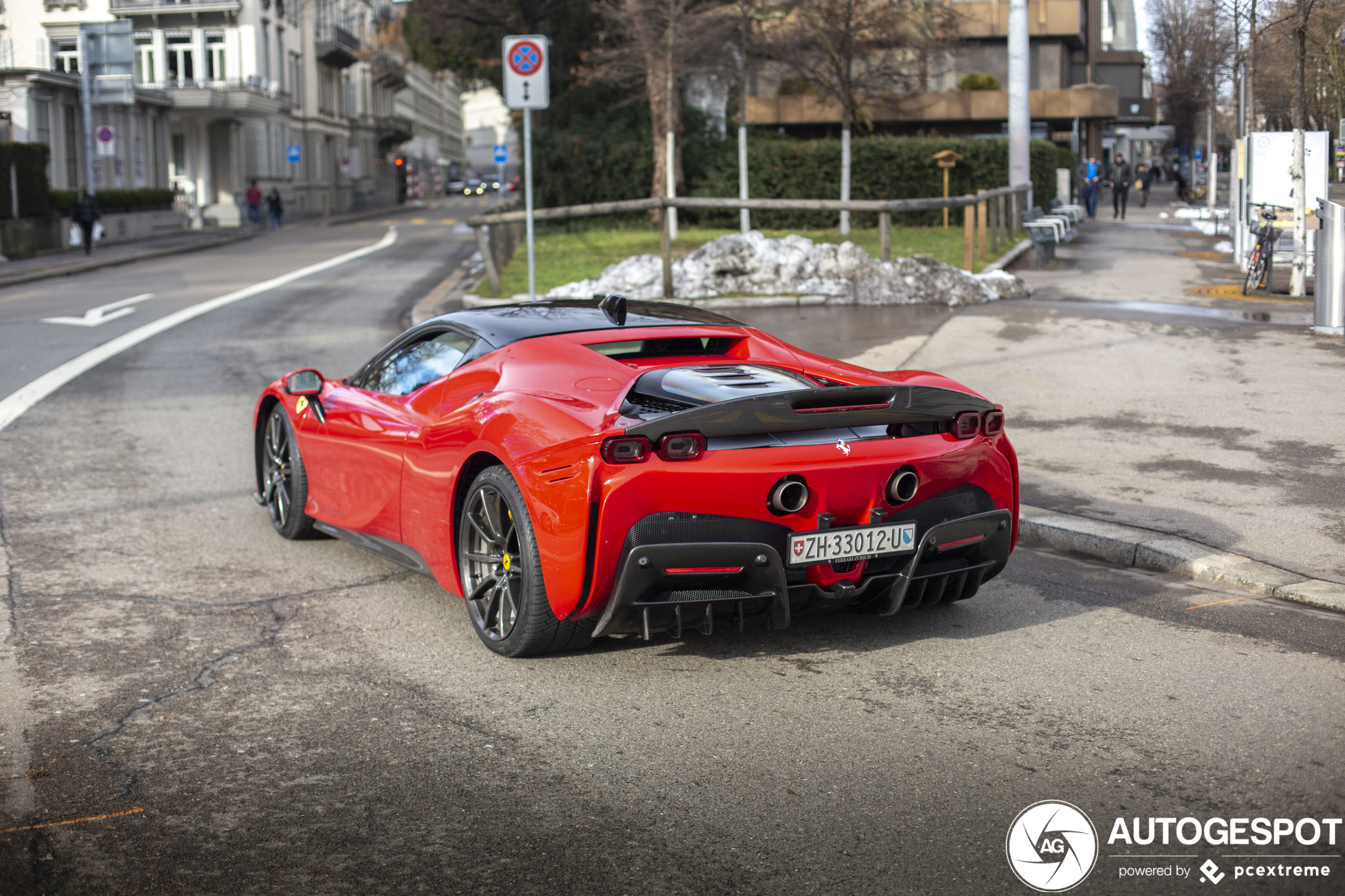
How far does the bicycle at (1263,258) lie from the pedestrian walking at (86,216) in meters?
28.1

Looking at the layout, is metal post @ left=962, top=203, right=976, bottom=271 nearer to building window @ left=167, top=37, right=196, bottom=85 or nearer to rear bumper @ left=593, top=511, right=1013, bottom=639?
rear bumper @ left=593, top=511, right=1013, bottom=639

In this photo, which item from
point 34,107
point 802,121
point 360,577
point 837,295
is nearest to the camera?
point 360,577

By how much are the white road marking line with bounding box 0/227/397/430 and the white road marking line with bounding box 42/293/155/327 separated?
70cm

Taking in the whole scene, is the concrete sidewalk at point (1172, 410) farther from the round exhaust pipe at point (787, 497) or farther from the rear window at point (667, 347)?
the round exhaust pipe at point (787, 497)

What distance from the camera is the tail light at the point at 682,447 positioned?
4422mm

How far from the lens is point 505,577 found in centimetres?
496

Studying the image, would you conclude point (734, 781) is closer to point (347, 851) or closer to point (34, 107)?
point (347, 851)

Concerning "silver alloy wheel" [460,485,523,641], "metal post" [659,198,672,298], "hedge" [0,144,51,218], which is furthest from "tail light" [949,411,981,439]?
"hedge" [0,144,51,218]

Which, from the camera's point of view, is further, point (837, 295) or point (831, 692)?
point (837, 295)

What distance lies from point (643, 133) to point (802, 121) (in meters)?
12.9

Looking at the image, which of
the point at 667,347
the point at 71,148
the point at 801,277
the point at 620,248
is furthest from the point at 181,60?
the point at 667,347

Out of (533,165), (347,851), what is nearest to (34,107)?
(533,165)

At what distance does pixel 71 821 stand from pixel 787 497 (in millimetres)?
2364

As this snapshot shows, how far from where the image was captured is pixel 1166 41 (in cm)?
6662
